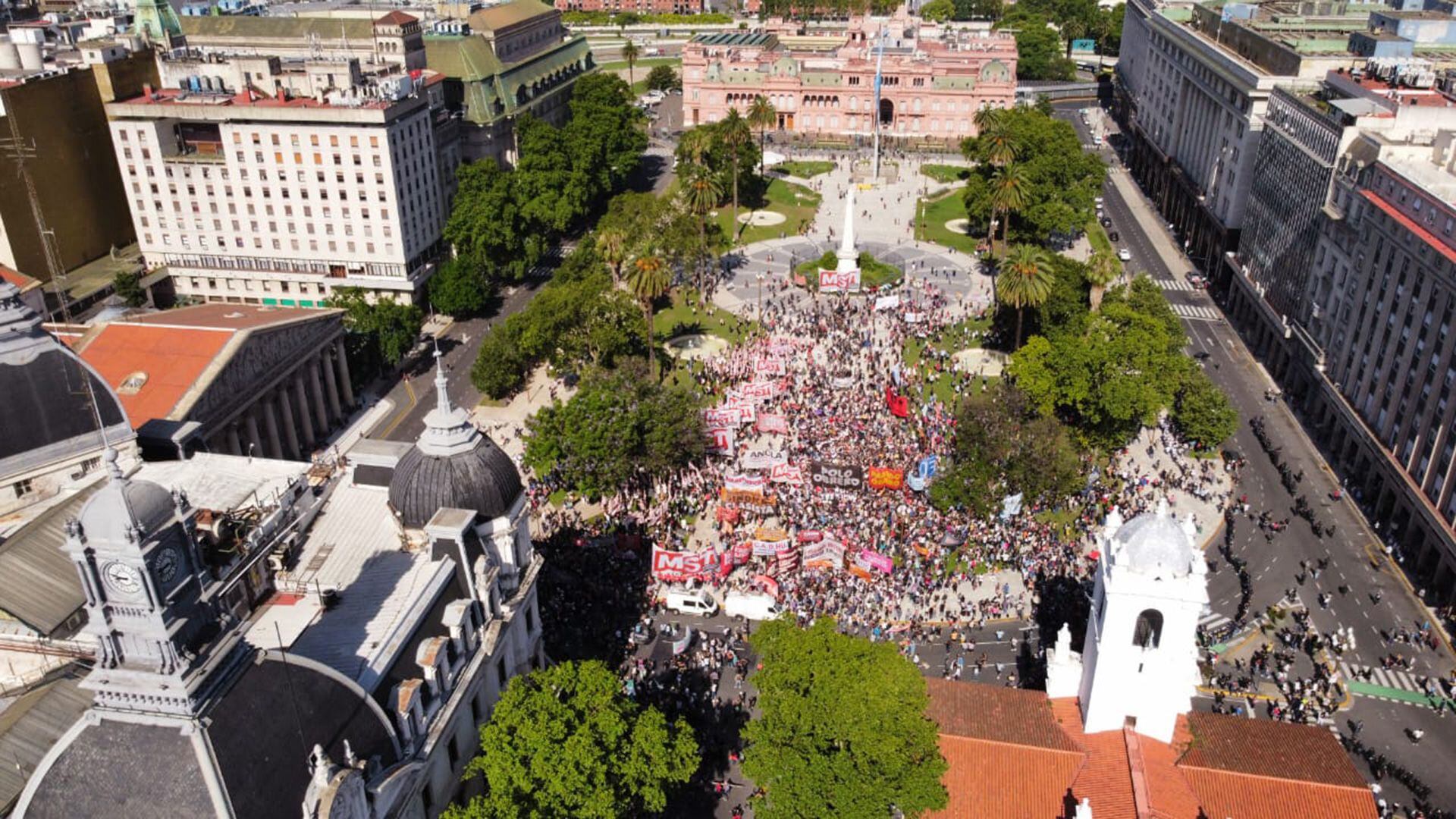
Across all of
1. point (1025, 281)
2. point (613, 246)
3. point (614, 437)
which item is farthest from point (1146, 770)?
point (613, 246)

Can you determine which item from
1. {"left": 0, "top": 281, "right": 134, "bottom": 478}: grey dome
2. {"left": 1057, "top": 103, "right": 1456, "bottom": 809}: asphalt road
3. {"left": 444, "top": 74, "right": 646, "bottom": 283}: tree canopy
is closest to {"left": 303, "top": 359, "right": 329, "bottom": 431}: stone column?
{"left": 0, "top": 281, "right": 134, "bottom": 478}: grey dome

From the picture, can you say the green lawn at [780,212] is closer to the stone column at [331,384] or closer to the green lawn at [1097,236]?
the green lawn at [1097,236]

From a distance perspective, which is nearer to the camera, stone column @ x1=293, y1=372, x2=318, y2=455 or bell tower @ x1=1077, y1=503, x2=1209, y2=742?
bell tower @ x1=1077, y1=503, x2=1209, y2=742

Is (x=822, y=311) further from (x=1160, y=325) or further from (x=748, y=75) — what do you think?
(x=748, y=75)

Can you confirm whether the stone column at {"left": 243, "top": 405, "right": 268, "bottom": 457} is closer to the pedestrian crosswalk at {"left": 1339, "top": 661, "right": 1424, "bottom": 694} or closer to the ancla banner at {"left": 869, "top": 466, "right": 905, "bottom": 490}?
the ancla banner at {"left": 869, "top": 466, "right": 905, "bottom": 490}

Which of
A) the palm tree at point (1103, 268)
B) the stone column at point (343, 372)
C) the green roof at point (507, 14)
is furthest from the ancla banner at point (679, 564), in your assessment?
the green roof at point (507, 14)

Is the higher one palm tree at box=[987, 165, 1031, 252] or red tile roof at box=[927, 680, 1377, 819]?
palm tree at box=[987, 165, 1031, 252]

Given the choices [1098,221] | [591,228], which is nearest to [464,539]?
[591,228]

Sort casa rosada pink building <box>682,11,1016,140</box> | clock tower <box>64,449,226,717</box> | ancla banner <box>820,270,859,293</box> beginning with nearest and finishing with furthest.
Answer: clock tower <box>64,449,226,717</box>
ancla banner <box>820,270,859,293</box>
casa rosada pink building <box>682,11,1016,140</box>
